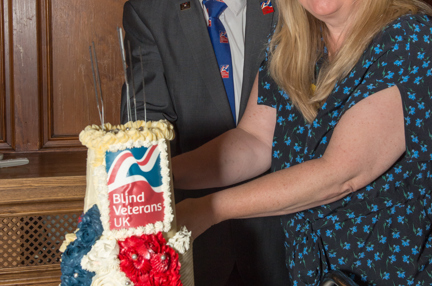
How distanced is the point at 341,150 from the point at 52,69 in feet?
5.73

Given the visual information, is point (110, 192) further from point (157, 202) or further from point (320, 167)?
point (320, 167)

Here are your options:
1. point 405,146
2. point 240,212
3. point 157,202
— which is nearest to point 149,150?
point 157,202

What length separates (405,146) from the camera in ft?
2.77

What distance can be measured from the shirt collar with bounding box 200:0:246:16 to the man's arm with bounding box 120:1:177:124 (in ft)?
0.74

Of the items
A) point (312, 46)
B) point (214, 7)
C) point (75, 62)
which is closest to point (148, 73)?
point (214, 7)

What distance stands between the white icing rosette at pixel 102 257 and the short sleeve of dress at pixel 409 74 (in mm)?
521

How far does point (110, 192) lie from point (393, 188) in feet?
A: 2.00

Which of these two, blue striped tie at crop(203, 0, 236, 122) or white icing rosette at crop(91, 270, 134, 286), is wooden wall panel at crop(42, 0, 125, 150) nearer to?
blue striped tie at crop(203, 0, 236, 122)

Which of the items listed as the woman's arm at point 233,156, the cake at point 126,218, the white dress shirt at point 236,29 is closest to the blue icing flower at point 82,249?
the cake at point 126,218

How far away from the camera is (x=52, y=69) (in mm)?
2189

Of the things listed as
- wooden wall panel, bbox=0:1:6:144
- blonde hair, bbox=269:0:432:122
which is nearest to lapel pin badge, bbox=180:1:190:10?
blonde hair, bbox=269:0:432:122

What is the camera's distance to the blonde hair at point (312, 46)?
35.7 inches

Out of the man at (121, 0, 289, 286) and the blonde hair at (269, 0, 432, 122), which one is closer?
the blonde hair at (269, 0, 432, 122)

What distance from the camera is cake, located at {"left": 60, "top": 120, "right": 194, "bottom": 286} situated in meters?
0.54
